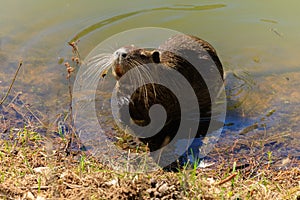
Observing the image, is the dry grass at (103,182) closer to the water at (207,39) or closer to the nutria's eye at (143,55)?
the water at (207,39)

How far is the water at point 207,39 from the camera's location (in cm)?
554

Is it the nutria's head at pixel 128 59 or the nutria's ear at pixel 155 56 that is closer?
the nutria's head at pixel 128 59

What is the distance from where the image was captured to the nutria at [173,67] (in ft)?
15.9

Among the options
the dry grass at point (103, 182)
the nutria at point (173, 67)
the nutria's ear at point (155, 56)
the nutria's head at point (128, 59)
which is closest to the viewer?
the dry grass at point (103, 182)

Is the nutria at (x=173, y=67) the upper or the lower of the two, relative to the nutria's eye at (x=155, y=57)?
lower

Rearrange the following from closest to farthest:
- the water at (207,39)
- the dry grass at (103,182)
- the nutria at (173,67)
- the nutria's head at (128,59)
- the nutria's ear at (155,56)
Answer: the dry grass at (103,182) < the nutria's head at (128,59) < the nutria at (173,67) < the nutria's ear at (155,56) < the water at (207,39)

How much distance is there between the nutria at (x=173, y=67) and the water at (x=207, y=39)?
39 centimetres

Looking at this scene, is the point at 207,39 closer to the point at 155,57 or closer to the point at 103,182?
the point at 155,57

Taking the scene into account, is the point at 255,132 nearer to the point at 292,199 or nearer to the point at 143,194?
the point at 292,199

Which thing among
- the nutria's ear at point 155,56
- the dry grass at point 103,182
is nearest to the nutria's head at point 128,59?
the nutria's ear at point 155,56

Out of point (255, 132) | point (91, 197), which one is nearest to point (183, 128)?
point (255, 132)

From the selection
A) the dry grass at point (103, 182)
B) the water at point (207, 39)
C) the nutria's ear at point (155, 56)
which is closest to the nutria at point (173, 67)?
the nutria's ear at point (155, 56)

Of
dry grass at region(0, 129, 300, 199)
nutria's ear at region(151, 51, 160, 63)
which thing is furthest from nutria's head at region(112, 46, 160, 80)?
dry grass at region(0, 129, 300, 199)

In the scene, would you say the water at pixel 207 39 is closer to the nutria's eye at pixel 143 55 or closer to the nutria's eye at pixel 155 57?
the nutria's eye at pixel 155 57
